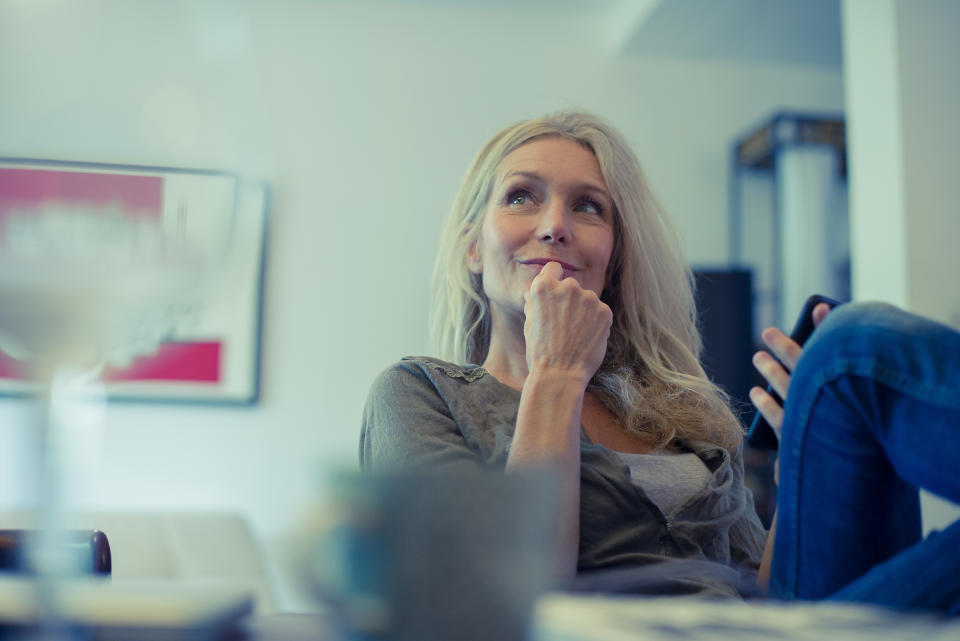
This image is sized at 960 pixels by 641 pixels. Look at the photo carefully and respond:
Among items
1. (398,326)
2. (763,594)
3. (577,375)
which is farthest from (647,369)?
(398,326)

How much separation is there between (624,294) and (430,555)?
109cm

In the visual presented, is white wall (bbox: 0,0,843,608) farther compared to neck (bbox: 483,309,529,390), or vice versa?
white wall (bbox: 0,0,843,608)

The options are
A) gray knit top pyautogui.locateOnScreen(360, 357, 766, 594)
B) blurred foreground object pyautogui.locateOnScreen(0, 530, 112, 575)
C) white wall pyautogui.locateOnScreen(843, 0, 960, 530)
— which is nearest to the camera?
blurred foreground object pyautogui.locateOnScreen(0, 530, 112, 575)

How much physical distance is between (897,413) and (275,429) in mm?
2640

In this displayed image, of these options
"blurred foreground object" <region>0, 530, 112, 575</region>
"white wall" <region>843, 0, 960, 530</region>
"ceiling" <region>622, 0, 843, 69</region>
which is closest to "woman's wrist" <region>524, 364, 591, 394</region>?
"blurred foreground object" <region>0, 530, 112, 575</region>

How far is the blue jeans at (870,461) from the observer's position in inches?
22.5

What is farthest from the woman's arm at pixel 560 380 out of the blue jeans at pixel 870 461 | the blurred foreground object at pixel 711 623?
the blurred foreground object at pixel 711 623

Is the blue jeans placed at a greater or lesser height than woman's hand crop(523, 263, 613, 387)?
lesser

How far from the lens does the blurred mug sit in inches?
13.4

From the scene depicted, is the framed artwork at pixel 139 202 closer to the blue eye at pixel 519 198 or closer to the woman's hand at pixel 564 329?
the woman's hand at pixel 564 329

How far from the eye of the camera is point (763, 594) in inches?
30.1

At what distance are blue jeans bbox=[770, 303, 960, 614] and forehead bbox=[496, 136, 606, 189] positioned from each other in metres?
0.64

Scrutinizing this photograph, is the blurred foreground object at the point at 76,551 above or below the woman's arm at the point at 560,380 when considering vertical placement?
below

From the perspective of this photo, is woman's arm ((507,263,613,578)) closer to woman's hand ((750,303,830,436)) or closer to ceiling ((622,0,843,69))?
woman's hand ((750,303,830,436))
